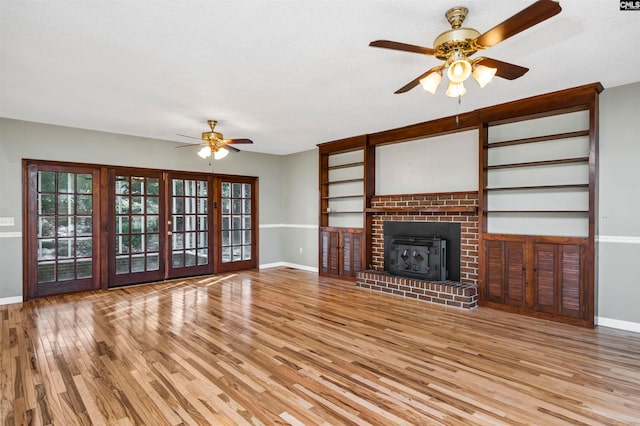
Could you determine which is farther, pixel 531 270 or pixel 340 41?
pixel 531 270

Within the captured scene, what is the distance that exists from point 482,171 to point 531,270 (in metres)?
1.37

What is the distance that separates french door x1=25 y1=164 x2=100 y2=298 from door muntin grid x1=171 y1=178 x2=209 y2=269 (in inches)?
48.6

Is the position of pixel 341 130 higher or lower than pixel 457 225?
higher

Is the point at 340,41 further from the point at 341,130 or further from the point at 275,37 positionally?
the point at 341,130

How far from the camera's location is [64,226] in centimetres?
538

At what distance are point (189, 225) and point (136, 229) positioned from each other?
92 cm

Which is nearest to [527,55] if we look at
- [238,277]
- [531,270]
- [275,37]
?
[275,37]

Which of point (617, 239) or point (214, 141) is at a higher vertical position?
point (214, 141)

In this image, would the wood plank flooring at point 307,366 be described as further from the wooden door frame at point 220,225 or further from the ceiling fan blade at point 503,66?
the wooden door frame at point 220,225

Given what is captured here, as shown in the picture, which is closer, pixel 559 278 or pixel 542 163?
pixel 559 278

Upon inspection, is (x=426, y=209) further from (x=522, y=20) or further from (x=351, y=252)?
(x=522, y=20)

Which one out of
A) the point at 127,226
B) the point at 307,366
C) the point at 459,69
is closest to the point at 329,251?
the point at 127,226

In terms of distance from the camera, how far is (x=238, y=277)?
676 cm

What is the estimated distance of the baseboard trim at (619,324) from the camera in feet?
12.0
